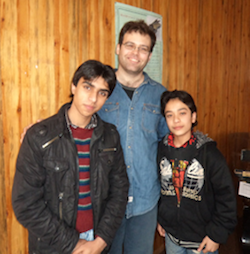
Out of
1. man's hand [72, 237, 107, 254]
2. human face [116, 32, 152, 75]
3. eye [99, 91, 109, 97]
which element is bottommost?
man's hand [72, 237, 107, 254]

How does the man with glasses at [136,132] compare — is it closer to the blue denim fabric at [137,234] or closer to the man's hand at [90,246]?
the blue denim fabric at [137,234]

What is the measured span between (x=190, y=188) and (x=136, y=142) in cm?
42

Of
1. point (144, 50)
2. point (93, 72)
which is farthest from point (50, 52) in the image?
point (144, 50)

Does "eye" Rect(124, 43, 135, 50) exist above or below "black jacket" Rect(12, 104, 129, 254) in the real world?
above

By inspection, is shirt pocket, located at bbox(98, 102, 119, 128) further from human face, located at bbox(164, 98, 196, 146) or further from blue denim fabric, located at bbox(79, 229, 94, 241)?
blue denim fabric, located at bbox(79, 229, 94, 241)

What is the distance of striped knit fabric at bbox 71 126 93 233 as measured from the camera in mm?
1188

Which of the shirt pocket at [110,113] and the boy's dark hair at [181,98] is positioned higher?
the boy's dark hair at [181,98]

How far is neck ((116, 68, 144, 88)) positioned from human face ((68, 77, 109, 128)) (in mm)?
340

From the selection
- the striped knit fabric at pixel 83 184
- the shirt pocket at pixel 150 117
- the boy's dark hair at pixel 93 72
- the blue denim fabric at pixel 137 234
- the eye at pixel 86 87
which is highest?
the boy's dark hair at pixel 93 72

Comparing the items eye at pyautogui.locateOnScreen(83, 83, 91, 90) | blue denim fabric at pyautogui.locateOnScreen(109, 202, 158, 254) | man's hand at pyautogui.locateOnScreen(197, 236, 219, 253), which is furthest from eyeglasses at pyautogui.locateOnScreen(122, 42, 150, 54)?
man's hand at pyautogui.locateOnScreen(197, 236, 219, 253)

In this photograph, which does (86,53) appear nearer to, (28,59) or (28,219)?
(28,59)

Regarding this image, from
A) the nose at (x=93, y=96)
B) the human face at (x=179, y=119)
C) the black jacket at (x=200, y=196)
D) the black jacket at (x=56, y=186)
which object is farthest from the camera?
the human face at (x=179, y=119)

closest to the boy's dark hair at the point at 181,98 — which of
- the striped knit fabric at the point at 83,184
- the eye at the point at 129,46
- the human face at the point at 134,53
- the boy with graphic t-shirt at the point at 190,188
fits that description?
the boy with graphic t-shirt at the point at 190,188

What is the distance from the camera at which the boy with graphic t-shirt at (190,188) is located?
1356mm
